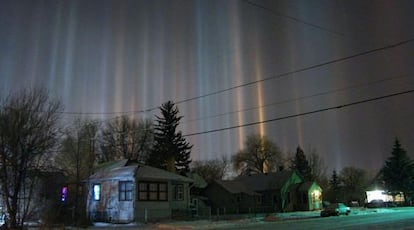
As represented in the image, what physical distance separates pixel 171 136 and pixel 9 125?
44.7m

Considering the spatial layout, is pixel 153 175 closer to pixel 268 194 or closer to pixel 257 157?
pixel 268 194

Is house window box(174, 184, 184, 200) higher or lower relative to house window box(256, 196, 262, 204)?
higher

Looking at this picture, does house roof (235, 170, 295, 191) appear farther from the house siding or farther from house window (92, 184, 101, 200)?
the house siding

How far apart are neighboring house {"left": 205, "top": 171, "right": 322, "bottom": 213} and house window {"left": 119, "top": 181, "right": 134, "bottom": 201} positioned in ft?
98.3

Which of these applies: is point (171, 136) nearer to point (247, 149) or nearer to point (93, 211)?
point (93, 211)

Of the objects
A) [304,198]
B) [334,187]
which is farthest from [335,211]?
[334,187]

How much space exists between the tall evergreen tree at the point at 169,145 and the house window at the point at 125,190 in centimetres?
2763

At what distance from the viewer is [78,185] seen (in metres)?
43.5

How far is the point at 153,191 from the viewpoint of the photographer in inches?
1666

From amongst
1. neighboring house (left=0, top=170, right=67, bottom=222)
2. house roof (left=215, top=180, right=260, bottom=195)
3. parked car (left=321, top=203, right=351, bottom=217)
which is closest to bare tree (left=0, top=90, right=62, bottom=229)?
neighboring house (left=0, top=170, right=67, bottom=222)

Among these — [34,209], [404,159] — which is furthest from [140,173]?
[404,159]

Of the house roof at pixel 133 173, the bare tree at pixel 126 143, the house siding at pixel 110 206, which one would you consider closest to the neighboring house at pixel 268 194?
the bare tree at pixel 126 143

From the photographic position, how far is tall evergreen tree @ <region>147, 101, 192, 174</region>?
70.4 m

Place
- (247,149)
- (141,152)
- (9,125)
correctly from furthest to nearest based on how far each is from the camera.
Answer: (247,149) → (141,152) → (9,125)
